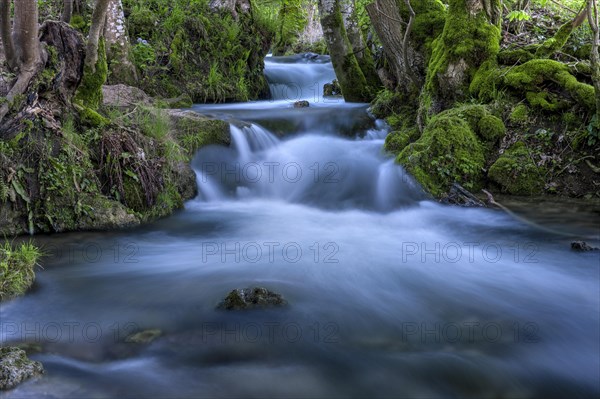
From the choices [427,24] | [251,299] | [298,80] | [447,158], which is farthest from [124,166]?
[298,80]

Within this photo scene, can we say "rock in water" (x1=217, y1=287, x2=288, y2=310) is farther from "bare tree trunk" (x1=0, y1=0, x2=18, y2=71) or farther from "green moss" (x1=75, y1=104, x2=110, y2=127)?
"bare tree trunk" (x1=0, y1=0, x2=18, y2=71)

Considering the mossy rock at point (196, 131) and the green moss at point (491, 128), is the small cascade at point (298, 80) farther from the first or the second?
the green moss at point (491, 128)

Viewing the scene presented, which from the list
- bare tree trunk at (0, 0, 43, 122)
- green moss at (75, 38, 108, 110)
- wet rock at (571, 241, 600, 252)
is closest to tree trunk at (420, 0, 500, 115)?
wet rock at (571, 241, 600, 252)

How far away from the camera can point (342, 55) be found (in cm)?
1066

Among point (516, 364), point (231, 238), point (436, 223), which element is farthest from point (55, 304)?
point (436, 223)

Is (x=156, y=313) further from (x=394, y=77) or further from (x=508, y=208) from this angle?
(x=394, y=77)

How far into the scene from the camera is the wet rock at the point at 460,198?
6.19 m

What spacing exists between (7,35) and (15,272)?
2.55 m

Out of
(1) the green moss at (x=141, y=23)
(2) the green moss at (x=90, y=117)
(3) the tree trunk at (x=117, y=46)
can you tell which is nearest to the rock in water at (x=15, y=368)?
(2) the green moss at (x=90, y=117)

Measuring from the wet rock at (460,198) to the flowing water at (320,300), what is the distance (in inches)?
5.8

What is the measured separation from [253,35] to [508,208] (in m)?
9.27

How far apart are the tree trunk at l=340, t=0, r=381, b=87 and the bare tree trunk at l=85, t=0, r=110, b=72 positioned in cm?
645

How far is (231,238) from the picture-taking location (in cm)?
559

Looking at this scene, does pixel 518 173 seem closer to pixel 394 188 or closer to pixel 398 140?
pixel 394 188
